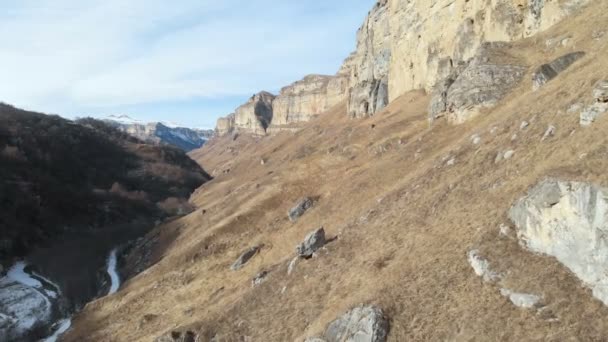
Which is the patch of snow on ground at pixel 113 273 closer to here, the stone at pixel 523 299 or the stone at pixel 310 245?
the stone at pixel 310 245

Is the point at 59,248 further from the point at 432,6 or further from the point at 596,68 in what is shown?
the point at 596,68

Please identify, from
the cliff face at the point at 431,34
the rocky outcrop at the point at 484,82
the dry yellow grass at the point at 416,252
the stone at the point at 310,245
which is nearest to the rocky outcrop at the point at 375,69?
the cliff face at the point at 431,34

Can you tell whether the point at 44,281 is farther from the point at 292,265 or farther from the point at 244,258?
the point at 292,265

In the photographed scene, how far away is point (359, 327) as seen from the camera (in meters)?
19.8

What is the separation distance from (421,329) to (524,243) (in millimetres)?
5206

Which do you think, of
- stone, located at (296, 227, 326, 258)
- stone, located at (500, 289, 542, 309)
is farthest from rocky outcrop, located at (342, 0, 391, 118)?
stone, located at (500, 289, 542, 309)

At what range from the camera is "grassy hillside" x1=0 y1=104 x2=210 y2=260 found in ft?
274

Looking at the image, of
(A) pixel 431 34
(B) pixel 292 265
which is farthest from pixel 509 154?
(A) pixel 431 34

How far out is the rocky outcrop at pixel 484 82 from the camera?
129 feet

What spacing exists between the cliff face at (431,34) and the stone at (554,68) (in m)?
10.4

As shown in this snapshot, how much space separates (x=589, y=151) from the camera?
1814 cm

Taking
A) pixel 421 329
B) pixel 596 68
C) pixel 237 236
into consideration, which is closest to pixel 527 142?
pixel 596 68

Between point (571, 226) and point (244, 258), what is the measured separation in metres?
28.8

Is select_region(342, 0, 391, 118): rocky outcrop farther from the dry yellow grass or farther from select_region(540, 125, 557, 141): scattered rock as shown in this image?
select_region(540, 125, 557, 141): scattered rock
